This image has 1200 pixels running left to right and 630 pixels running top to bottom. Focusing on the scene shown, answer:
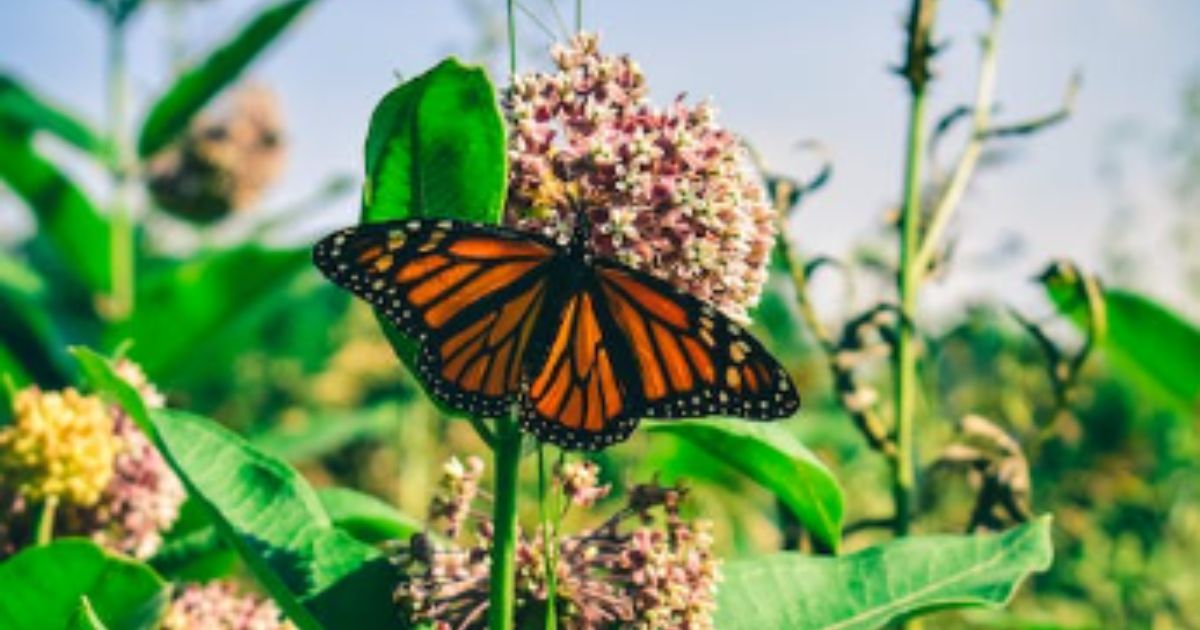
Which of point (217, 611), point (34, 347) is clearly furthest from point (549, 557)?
point (34, 347)

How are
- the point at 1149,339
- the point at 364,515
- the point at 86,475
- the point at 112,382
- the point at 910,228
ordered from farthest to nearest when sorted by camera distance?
the point at 1149,339 → the point at 910,228 → the point at 86,475 → the point at 364,515 → the point at 112,382

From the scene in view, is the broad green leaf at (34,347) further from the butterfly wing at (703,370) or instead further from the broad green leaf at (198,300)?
the butterfly wing at (703,370)

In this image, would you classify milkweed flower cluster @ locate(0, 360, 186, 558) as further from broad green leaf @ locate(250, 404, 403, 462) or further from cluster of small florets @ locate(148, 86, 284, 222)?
cluster of small florets @ locate(148, 86, 284, 222)

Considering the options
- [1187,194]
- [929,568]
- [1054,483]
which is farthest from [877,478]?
[929,568]

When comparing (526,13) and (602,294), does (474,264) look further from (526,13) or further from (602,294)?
(526,13)

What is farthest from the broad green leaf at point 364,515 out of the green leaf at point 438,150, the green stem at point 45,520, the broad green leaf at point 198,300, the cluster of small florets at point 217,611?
the broad green leaf at point 198,300

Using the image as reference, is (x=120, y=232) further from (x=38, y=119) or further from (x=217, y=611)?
(x=217, y=611)
